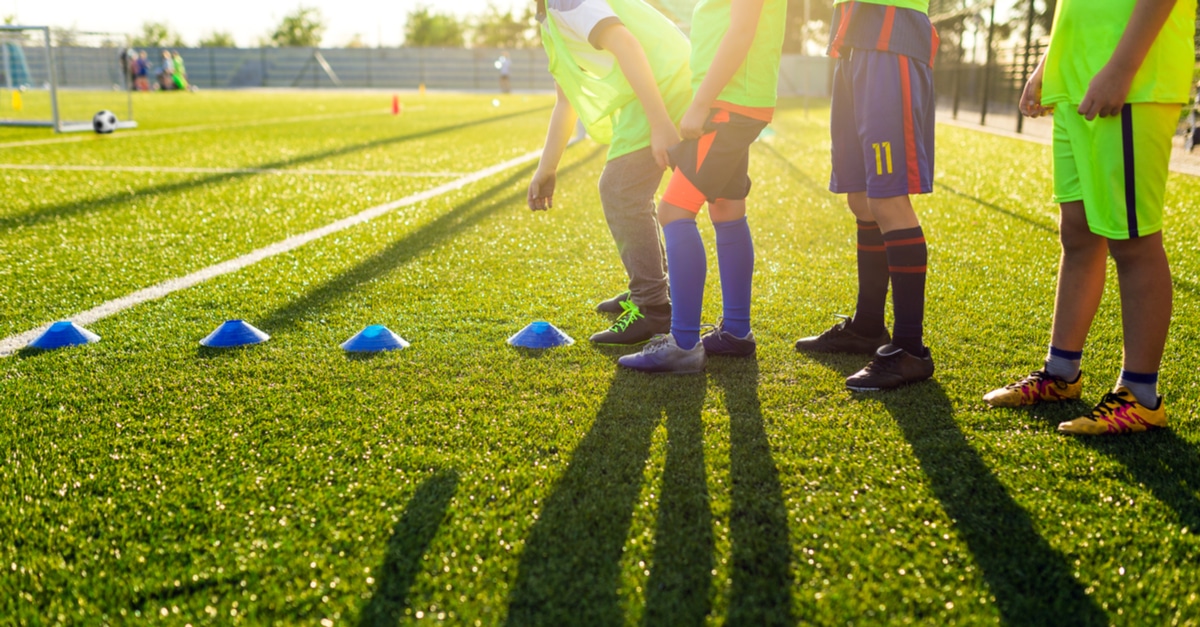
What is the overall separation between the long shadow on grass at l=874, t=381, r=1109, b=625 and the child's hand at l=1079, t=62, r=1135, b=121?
3.02 ft

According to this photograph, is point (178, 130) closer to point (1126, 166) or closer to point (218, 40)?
point (1126, 166)

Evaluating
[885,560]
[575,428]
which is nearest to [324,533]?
[575,428]

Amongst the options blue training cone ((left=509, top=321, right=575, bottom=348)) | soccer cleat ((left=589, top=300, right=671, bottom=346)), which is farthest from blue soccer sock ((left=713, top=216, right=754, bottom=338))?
blue training cone ((left=509, top=321, right=575, bottom=348))

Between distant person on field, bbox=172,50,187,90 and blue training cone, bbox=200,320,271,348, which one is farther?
distant person on field, bbox=172,50,187,90

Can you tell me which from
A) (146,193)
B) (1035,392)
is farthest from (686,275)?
(146,193)

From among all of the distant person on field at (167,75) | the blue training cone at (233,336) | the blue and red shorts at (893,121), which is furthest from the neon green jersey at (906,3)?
the distant person on field at (167,75)

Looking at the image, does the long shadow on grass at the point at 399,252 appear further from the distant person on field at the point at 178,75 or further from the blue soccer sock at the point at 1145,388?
the distant person on field at the point at 178,75

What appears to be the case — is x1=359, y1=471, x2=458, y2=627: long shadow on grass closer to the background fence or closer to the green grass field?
the green grass field

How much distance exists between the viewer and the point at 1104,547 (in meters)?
1.88

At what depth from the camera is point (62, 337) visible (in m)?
3.28

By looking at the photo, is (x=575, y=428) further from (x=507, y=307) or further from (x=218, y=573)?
(x=507, y=307)

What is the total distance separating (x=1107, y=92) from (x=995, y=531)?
117 centimetres

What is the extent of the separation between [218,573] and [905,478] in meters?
1.58

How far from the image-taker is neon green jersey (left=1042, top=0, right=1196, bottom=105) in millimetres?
2293
